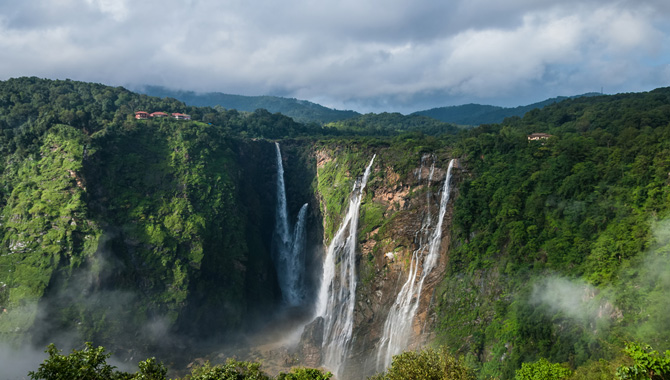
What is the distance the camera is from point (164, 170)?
53.7 m

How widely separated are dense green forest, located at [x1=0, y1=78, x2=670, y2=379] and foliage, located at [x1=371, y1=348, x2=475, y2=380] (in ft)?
14.9

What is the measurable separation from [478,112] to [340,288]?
13335 cm

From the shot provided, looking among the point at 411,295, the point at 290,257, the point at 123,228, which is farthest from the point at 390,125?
the point at 411,295

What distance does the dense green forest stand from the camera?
91.5 feet

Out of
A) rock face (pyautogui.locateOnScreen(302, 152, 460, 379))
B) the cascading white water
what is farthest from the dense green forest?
the cascading white water

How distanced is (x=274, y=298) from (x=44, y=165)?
100 ft

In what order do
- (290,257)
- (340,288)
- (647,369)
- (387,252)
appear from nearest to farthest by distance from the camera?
(647,369), (387,252), (340,288), (290,257)

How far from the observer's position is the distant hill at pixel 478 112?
130m

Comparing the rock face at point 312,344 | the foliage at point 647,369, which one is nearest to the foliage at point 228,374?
the foliage at point 647,369

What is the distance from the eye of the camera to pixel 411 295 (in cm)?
3794

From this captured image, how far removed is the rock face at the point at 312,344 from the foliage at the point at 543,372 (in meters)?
22.1

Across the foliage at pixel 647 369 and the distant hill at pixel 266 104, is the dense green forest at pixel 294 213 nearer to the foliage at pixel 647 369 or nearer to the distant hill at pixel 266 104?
the foliage at pixel 647 369

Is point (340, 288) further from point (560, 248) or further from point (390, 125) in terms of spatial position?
point (390, 125)

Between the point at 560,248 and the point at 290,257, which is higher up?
the point at 560,248
